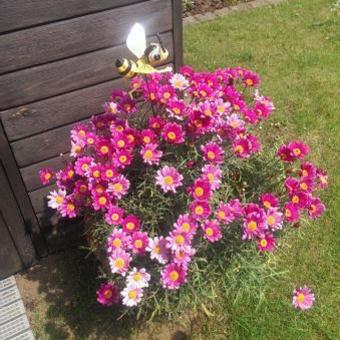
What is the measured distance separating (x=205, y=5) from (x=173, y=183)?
465cm

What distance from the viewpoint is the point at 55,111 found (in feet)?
8.29

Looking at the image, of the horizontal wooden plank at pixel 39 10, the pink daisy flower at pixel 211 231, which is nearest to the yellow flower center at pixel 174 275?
the pink daisy flower at pixel 211 231

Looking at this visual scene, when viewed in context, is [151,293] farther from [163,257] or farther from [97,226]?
[97,226]

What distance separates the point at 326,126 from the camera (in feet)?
13.4

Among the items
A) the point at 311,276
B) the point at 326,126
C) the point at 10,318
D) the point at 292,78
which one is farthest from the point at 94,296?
the point at 292,78

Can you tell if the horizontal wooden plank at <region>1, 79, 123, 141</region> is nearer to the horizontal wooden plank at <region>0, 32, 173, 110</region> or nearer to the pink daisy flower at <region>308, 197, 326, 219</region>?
the horizontal wooden plank at <region>0, 32, 173, 110</region>

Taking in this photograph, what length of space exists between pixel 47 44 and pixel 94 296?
1.62 meters

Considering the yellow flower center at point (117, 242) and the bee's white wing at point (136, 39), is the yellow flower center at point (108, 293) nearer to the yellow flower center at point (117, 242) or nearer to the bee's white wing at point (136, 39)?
the yellow flower center at point (117, 242)

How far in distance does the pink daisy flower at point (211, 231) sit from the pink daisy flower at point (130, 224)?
331 millimetres

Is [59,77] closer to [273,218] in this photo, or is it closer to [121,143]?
[121,143]

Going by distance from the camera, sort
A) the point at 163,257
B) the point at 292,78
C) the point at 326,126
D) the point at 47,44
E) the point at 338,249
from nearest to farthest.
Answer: the point at 163,257
the point at 47,44
the point at 338,249
the point at 326,126
the point at 292,78

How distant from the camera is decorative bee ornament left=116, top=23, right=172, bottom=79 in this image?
2.03 meters

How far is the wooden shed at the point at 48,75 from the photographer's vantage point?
221 cm

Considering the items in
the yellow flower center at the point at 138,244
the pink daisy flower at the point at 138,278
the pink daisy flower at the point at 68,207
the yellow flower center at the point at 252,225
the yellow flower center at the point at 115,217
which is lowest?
the pink daisy flower at the point at 138,278
